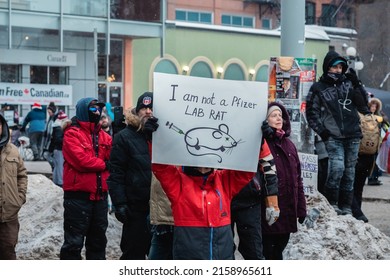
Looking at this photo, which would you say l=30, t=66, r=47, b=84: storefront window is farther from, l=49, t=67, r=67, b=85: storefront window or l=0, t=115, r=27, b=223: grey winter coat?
l=0, t=115, r=27, b=223: grey winter coat

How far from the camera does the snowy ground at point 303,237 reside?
8867 mm

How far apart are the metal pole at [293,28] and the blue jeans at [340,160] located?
126 cm

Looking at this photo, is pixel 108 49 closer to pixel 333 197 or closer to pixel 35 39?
pixel 35 39

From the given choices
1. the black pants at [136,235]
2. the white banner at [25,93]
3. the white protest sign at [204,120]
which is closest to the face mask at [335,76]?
the black pants at [136,235]

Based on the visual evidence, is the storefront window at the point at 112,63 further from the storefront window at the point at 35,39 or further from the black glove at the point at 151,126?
the black glove at the point at 151,126

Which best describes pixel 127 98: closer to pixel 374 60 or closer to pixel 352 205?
pixel 374 60

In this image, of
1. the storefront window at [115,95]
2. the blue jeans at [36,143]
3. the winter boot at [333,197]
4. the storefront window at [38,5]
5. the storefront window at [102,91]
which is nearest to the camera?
the winter boot at [333,197]

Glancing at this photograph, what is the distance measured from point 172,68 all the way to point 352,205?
28.6 m

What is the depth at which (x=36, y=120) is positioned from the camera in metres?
25.6

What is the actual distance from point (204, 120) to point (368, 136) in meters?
7.06

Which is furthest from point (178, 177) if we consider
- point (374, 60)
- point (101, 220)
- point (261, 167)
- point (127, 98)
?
point (374, 60)

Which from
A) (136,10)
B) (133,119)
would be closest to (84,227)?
(133,119)

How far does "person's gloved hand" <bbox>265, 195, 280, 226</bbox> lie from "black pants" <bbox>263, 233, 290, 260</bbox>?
49cm

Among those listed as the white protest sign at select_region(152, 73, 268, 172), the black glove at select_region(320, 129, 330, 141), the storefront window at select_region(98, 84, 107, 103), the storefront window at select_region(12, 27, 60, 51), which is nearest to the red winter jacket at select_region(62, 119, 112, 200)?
the white protest sign at select_region(152, 73, 268, 172)
